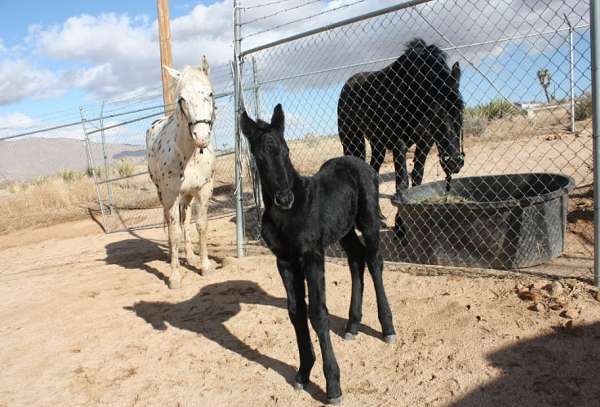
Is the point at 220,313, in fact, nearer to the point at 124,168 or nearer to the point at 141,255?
the point at 141,255

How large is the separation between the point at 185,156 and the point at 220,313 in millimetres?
1909

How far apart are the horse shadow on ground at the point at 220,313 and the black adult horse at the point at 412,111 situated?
1.71 metres

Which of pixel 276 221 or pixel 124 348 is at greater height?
pixel 276 221

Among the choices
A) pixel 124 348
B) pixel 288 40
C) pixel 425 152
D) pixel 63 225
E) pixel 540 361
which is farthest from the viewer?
pixel 63 225

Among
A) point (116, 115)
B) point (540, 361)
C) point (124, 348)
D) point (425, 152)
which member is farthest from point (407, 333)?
point (116, 115)

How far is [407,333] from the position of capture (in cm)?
345

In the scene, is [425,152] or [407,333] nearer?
[407,333]

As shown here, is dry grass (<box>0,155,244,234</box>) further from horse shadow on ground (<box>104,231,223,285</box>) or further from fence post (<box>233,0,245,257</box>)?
fence post (<box>233,0,245,257</box>)

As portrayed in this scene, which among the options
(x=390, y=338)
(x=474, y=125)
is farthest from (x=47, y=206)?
(x=390, y=338)

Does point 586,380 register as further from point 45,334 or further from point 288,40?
point 45,334

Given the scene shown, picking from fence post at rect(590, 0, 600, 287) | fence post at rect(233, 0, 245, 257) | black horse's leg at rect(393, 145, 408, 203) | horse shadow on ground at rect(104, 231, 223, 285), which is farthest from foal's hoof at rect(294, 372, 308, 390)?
black horse's leg at rect(393, 145, 408, 203)

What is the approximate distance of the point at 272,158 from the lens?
2613 mm

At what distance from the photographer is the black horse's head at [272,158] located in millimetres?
2604

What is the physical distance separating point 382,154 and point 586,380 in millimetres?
4361
